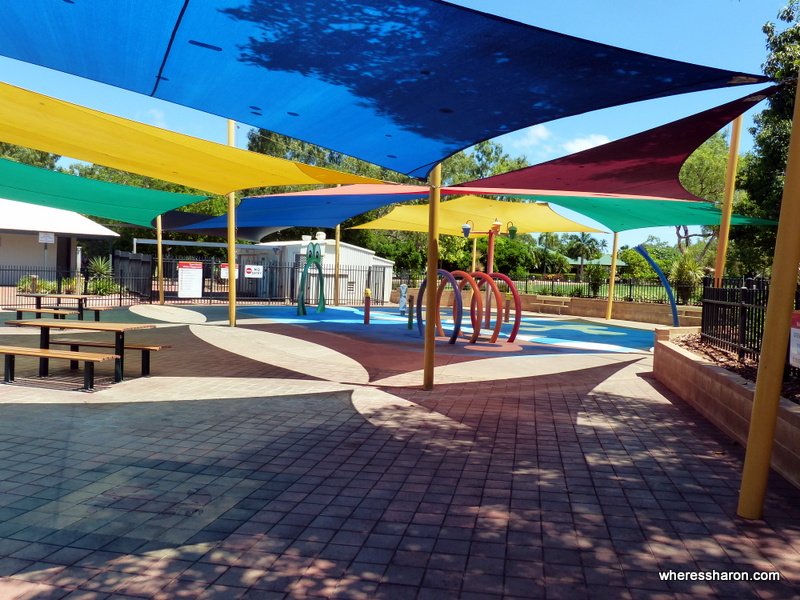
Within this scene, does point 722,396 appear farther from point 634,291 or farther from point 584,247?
point 584,247

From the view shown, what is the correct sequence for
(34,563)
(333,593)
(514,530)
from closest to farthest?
1. (333,593)
2. (34,563)
3. (514,530)

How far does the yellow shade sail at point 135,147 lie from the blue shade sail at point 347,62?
1.02m

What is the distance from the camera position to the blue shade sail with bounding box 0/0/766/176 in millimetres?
4000

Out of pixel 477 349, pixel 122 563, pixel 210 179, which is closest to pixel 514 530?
pixel 122 563

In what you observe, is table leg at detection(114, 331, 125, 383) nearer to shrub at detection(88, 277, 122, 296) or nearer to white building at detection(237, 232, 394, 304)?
white building at detection(237, 232, 394, 304)

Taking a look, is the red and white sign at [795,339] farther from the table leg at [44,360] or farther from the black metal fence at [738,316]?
the table leg at [44,360]

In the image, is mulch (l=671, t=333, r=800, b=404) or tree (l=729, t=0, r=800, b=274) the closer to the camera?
mulch (l=671, t=333, r=800, b=404)

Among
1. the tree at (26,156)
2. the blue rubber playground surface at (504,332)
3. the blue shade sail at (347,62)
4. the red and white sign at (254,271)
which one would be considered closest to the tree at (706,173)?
the blue rubber playground surface at (504,332)

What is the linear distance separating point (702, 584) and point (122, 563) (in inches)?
113

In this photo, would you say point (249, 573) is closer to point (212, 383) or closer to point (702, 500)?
point (702, 500)

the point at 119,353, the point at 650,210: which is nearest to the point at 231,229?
the point at 119,353

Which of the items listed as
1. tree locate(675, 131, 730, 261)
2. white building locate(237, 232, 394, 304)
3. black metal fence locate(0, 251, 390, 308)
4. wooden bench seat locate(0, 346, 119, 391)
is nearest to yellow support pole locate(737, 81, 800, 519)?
wooden bench seat locate(0, 346, 119, 391)

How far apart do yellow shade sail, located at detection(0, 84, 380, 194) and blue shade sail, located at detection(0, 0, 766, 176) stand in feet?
3.34

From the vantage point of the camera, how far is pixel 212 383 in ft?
25.3
